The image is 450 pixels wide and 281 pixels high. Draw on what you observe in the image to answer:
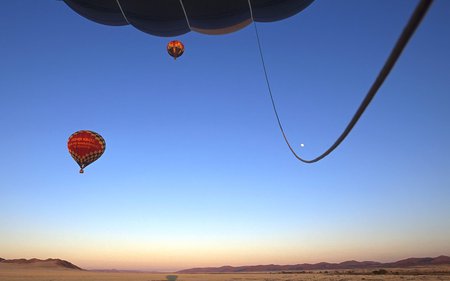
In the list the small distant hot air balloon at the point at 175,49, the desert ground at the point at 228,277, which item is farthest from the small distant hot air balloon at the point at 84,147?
the desert ground at the point at 228,277

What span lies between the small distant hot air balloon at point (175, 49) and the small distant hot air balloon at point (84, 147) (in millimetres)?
6978

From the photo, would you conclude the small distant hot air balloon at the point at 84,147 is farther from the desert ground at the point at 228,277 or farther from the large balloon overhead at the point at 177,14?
the large balloon overhead at the point at 177,14

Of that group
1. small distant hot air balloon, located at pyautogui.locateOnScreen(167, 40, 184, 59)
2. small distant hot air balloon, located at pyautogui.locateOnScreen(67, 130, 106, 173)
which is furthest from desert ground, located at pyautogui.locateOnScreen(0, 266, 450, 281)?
small distant hot air balloon, located at pyautogui.locateOnScreen(167, 40, 184, 59)

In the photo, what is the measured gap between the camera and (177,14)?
34.2 feet

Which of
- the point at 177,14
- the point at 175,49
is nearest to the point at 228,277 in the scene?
the point at 175,49

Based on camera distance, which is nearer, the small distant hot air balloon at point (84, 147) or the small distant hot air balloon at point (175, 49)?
the small distant hot air balloon at point (175, 49)

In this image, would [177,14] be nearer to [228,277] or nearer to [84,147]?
[84,147]

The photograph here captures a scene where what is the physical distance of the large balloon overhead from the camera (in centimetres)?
998

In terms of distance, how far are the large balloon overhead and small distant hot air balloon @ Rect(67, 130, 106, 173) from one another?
1131cm

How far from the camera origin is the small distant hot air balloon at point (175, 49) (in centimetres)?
1820

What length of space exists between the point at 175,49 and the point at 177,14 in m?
7.95

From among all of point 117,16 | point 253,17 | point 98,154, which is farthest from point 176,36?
point 98,154

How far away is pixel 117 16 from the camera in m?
10.3

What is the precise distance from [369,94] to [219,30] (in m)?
8.77
